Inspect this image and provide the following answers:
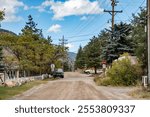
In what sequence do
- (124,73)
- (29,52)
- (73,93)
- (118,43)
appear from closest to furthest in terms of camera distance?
(73,93) < (124,73) < (118,43) < (29,52)

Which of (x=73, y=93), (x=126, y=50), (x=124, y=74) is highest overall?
(x=126, y=50)

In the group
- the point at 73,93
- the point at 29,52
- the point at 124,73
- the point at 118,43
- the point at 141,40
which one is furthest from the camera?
the point at 29,52

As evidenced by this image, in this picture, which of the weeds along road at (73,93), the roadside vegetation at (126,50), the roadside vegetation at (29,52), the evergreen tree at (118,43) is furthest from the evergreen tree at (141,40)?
the roadside vegetation at (29,52)

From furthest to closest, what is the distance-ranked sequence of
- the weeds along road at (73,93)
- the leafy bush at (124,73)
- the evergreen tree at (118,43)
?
1. the evergreen tree at (118,43)
2. the leafy bush at (124,73)
3. the weeds along road at (73,93)

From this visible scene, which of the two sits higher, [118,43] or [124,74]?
[118,43]

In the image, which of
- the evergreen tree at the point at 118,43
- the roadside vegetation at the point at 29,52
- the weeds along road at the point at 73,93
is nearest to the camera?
the weeds along road at the point at 73,93

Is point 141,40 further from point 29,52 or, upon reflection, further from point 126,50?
point 29,52

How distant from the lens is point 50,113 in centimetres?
576

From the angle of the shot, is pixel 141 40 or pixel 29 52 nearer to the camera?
pixel 141 40

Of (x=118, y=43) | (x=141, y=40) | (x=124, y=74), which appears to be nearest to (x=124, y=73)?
(x=124, y=74)

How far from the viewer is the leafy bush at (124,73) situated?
36156 millimetres

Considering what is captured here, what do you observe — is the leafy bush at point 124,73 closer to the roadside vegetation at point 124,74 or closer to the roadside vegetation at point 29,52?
the roadside vegetation at point 124,74

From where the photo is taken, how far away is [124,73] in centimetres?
3659

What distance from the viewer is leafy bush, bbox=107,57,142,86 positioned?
36.2m
